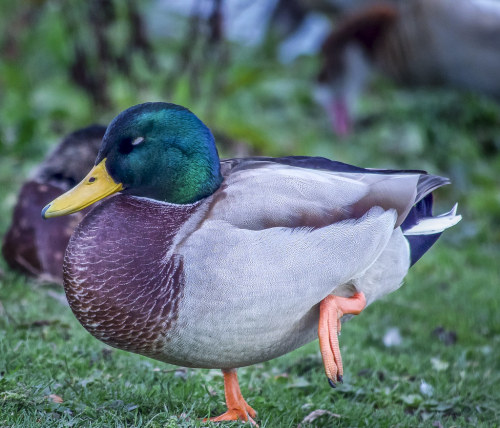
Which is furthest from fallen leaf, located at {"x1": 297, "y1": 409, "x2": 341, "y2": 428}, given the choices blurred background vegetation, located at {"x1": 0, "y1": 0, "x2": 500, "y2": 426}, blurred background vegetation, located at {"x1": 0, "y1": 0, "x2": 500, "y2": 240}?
blurred background vegetation, located at {"x1": 0, "y1": 0, "x2": 500, "y2": 240}

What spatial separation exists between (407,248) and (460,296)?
227 cm

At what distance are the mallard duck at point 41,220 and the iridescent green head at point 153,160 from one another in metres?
1.62

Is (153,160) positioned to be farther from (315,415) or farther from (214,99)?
(214,99)

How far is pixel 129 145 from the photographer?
9.26 ft

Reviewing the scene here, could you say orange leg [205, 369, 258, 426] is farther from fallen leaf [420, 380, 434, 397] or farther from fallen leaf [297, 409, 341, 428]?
fallen leaf [420, 380, 434, 397]

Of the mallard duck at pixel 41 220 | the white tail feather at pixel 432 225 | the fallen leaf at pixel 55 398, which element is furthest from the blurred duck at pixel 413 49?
the fallen leaf at pixel 55 398

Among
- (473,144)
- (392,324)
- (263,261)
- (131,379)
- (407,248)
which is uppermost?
(263,261)

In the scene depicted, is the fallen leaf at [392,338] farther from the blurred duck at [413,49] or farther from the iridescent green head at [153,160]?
the blurred duck at [413,49]

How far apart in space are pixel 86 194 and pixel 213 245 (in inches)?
19.3

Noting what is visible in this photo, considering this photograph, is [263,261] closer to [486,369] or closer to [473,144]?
[486,369]

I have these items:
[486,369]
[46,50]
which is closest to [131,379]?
[486,369]

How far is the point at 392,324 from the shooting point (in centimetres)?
479

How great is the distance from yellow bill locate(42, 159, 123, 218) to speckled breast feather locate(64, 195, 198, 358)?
8 cm

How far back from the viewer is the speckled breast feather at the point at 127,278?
8.71ft
